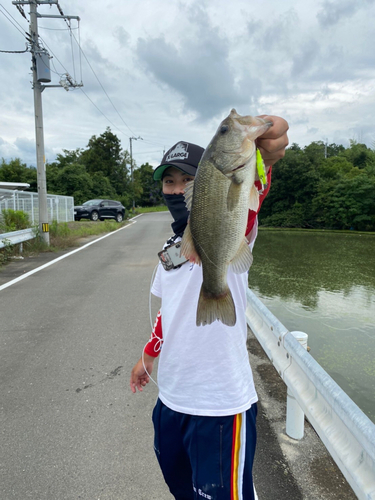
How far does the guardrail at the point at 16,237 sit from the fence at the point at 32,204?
1.57 meters

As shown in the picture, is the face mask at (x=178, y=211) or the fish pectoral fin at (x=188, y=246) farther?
the face mask at (x=178, y=211)

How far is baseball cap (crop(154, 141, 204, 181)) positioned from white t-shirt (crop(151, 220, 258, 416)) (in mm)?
446

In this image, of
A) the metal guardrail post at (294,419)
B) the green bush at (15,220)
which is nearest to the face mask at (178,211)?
the metal guardrail post at (294,419)

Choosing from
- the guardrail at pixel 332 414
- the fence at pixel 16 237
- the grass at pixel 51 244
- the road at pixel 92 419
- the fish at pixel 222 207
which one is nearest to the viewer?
the fish at pixel 222 207

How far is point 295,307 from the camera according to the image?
748 centimetres

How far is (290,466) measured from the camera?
2438 millimetres

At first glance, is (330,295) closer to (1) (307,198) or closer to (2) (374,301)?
(2) (374,301)

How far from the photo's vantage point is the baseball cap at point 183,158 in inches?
72.8

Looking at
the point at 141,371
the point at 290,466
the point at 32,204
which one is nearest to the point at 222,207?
the point at 141,371

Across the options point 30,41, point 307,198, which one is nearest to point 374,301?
point 30,41

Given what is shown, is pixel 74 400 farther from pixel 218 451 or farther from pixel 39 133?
pixel 39 133

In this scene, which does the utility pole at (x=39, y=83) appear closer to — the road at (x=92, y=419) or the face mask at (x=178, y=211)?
the road at (x=92, y=419)

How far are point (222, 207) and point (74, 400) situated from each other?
2722 mm

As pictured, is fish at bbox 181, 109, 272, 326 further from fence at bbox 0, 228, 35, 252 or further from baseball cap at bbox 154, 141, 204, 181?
fence at bbox 0, 228, 35, 252
